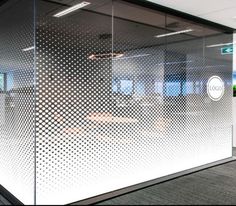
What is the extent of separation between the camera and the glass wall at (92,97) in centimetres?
362

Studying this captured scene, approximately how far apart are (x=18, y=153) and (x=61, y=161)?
702 mm

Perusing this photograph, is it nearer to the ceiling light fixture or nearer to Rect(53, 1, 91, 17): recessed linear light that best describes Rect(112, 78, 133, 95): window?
the ceiling light fixture

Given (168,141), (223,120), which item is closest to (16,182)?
(168,141)

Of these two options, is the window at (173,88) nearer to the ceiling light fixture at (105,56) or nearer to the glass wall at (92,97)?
the glass wall at (92,97)

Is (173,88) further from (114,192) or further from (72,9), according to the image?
(72,9)

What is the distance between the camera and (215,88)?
6039mm

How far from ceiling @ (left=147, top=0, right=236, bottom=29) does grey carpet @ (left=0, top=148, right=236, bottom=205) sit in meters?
2.82

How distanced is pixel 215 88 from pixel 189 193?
2.64 metres

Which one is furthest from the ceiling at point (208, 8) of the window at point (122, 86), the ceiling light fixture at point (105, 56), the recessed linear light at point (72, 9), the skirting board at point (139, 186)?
the skirting board at point (139, 186)

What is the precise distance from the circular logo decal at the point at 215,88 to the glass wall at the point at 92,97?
1.31 feet

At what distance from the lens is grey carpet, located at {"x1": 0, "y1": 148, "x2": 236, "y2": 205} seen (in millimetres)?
3863

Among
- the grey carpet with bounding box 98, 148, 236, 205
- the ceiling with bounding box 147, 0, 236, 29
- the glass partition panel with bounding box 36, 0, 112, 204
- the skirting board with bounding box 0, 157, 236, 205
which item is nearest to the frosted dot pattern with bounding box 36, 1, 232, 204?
the glass partition panel with bounding box 36, 0, 112, 204

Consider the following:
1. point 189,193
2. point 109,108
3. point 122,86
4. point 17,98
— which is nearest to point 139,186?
point 189,193

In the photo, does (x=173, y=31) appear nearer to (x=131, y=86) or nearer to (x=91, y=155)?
(x=131, y=86)
